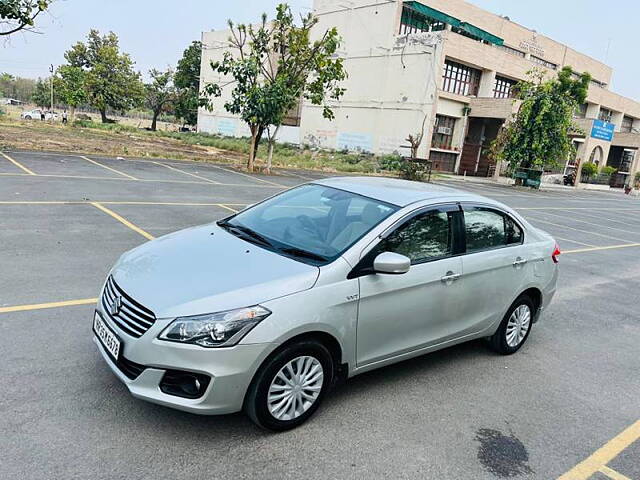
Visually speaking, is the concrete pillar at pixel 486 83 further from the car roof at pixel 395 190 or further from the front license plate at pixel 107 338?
the front license plate at pixel 107 338

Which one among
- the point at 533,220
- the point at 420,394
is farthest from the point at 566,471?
the point at 533,220

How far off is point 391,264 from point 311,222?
37.9 inches

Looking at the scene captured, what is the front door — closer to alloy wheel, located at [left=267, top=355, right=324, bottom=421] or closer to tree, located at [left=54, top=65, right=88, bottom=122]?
alloy wheel, located at [left=267, top=355, right=324, bottom=421]

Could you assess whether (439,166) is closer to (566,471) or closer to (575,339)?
(575,339)

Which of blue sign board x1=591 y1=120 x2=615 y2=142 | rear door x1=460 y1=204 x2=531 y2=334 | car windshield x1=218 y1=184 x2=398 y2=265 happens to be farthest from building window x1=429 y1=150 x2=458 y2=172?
car windshield x1=218 y1=184 x2=398 y2=265

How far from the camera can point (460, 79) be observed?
40.1 metres

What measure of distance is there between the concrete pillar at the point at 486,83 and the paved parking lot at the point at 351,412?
3784 centimetres

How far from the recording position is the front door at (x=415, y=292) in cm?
363

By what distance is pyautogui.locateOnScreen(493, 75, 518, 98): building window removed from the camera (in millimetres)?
43594

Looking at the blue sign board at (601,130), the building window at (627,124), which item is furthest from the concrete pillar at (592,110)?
the building window at (627,124)

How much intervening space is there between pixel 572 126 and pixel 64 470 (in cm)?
3754

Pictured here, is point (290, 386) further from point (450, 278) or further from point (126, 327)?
point (450, 278)

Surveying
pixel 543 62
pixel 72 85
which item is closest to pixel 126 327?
pixel 543 62

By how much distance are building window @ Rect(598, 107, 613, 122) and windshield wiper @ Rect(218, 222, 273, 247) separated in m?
64.6
